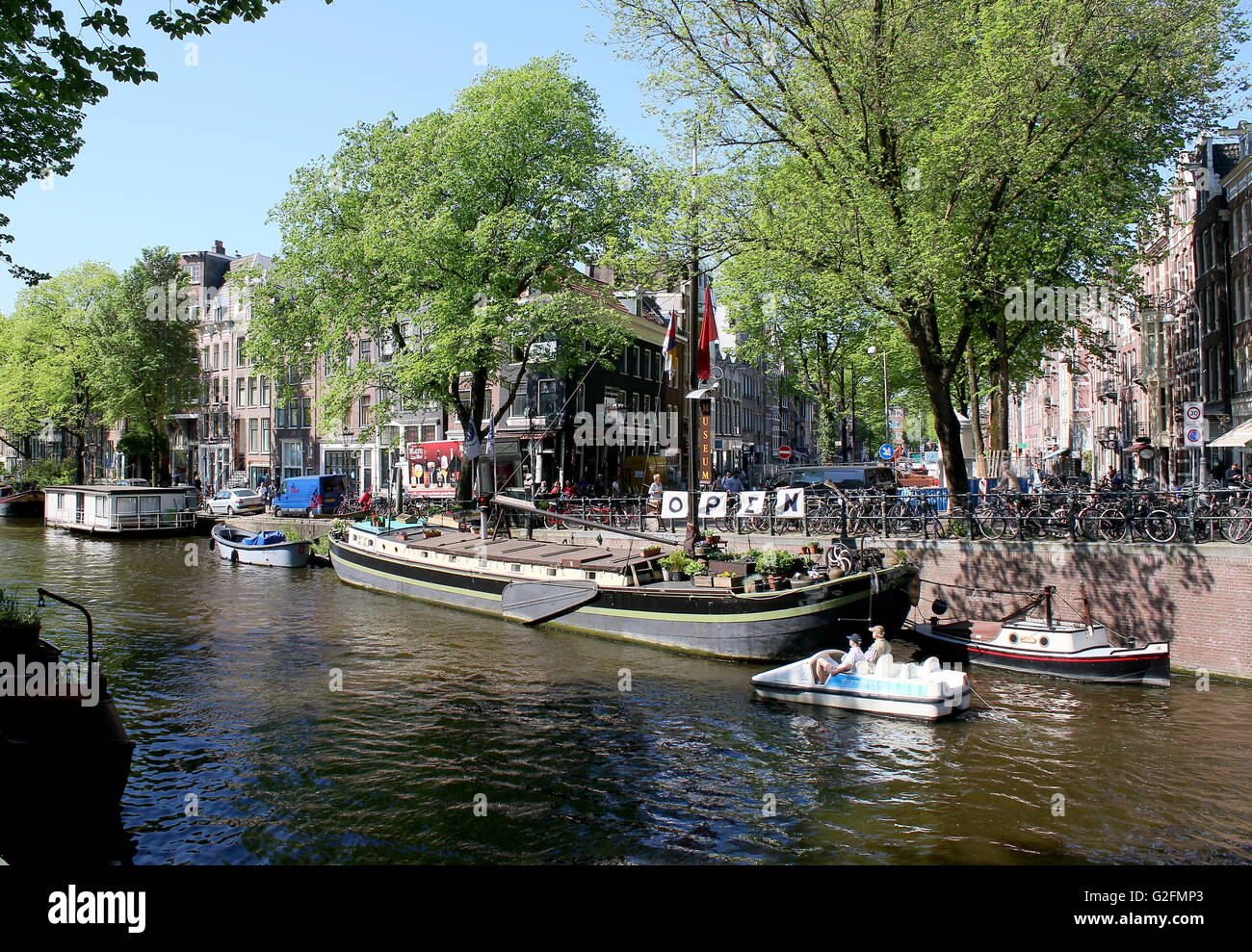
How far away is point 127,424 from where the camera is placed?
73.8 metres

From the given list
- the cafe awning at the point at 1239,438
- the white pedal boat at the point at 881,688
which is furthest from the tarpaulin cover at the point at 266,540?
the cafe awning at the point at 1239,438

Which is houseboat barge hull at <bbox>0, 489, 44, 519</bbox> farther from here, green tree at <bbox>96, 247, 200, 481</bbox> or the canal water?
the canal water

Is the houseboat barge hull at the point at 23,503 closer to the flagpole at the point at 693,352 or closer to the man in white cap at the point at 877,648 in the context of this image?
the flagpole at the point at 693,352

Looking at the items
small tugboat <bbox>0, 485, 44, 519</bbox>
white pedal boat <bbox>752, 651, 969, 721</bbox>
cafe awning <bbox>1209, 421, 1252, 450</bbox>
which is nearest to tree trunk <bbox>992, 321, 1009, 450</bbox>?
cafe awning <bbox>1209, 421, 1252, 450</bbox>

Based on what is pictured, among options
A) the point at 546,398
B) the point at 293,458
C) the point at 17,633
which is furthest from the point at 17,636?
the point at 293,458

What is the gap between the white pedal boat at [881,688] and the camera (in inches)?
595

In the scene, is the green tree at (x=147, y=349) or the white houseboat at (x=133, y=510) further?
the green tree at (x=147, y=349)

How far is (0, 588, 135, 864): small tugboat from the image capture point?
8.67 metres

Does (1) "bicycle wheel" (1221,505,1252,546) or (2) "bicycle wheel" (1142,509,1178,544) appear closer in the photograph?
(1) "bicycle wheel" (1221,505,1252,546)

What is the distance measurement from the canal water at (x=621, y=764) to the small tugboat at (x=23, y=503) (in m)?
51.7

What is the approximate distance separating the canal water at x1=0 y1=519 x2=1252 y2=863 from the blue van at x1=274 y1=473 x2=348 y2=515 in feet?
87.1

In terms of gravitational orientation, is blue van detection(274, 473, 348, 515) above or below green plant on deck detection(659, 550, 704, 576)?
above

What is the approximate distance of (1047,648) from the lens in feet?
59.5
